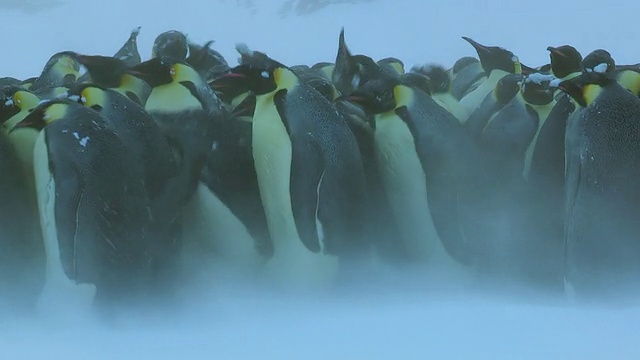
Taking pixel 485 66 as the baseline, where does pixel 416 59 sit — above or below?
above

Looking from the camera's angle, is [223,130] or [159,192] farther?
[223,130]

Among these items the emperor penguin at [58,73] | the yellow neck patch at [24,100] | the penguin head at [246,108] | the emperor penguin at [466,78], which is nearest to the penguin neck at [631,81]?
the emperor penguin at [466,78]

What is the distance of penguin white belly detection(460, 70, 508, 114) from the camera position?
9.29 feet

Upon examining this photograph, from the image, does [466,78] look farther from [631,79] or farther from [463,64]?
[631,79]

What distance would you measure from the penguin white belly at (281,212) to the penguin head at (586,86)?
27.5 inches

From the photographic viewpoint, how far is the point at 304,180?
2.07 m

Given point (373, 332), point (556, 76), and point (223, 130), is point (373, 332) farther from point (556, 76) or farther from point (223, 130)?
point (556, 76)

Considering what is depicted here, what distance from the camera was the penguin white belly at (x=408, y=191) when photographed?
7.38ft

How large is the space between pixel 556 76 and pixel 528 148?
29 cm

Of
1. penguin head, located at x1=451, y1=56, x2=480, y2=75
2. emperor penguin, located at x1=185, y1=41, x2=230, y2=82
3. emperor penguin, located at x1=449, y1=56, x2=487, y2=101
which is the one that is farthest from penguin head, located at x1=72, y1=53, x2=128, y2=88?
penguin head, located at x1=451, y1=56, x2=480, y2=75

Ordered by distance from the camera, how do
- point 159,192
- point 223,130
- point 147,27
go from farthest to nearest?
point 147,27, point 223,130, point 159,192

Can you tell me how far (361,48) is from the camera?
518cm

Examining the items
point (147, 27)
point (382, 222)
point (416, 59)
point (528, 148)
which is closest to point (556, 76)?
point (528, 148)

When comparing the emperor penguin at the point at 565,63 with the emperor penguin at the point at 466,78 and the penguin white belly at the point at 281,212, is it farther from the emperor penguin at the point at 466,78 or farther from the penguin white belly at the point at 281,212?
the penguin white belly at the point at 281,212
